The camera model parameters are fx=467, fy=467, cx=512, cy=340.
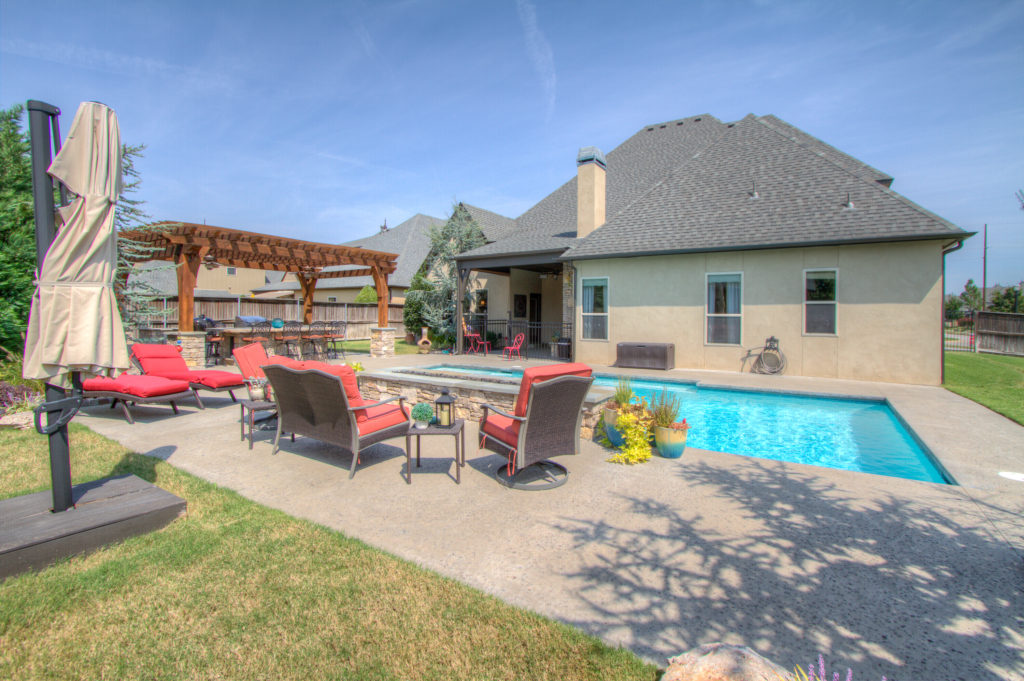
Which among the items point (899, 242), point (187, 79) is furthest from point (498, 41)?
point (899, 242)

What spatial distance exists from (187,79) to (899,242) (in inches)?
619

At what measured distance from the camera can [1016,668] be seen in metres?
2.08

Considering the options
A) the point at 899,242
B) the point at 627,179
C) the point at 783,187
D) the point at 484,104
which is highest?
the point at 484,104

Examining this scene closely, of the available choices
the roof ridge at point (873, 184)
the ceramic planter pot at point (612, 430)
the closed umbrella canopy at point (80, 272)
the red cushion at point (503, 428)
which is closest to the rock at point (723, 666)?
the red cushion at point (503, 428)

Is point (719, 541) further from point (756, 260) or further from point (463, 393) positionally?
point (756, 260)

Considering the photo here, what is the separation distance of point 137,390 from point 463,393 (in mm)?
4657

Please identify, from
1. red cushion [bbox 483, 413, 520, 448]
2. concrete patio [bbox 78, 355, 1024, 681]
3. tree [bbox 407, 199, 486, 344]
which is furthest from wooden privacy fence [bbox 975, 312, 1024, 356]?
red cushion [bbox 483, 413, 520, 448]

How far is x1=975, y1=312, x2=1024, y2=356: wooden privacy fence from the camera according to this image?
18250 millimetres

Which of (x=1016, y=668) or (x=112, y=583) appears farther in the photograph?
(x=112, y=583)

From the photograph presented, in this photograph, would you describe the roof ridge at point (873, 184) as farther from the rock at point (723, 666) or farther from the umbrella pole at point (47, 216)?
the umbrella pole at point (47, 216)

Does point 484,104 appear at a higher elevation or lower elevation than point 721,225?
higher

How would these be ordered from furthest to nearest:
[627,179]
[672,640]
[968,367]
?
[627,179] < [968,367] < [672,640]

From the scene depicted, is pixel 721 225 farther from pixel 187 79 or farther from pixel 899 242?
pixel 187 79

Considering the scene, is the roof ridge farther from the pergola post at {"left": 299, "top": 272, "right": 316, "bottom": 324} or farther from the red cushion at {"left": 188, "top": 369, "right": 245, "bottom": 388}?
the pergola post at {"left": 299, "top": 272, "right": 316, "bottom": 324}
